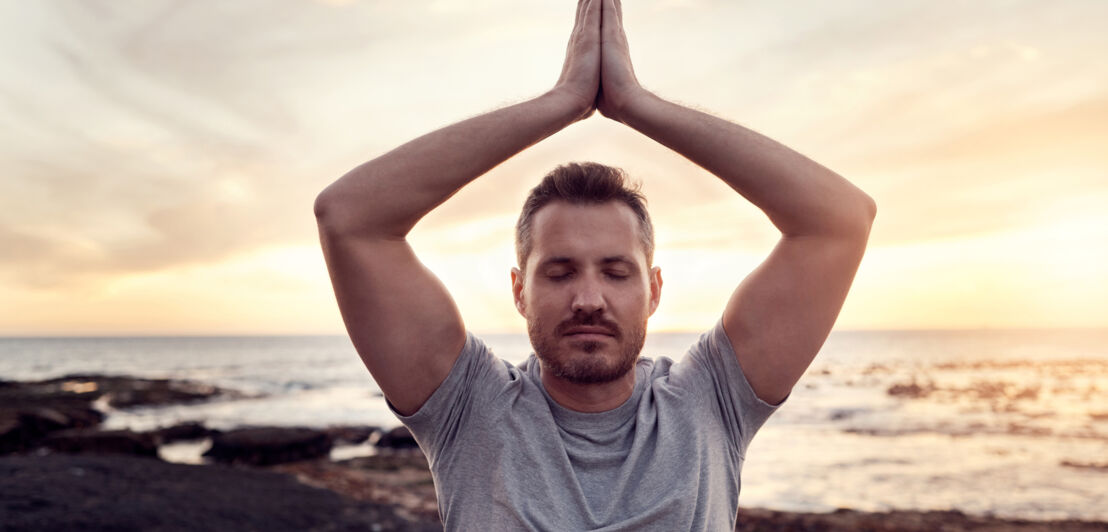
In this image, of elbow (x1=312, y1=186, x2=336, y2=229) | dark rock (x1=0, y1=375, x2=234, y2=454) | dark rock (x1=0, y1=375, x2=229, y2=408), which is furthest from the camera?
dark rock (x1=0, y1=375, x2=229, y2=408)

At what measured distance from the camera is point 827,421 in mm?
22703

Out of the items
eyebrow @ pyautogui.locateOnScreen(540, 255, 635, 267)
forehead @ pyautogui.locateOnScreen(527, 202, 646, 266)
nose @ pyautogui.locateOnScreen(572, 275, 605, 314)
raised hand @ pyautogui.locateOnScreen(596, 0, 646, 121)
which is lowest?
nose @ pyautogui.locateOnScreen(572, 275, 605, 314)

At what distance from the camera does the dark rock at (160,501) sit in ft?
29.7

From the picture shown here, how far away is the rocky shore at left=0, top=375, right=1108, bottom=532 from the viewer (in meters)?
9.41

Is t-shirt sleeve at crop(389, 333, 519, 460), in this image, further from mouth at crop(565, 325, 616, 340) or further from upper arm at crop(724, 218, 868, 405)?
upper arm at crop(724, 218, 868, 405)

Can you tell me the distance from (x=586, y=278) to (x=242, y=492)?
11551 millimetres

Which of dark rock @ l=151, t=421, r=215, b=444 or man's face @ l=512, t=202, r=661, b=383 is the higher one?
man's face @ l=512, t=202, r=661, b=383

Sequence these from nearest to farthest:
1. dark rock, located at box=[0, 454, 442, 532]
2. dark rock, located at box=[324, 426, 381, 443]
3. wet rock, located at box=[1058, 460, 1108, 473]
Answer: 1. dark rock, located at box=[0, 454, 442, 532]
2. wet rock, located at box=[1058, 460, 1108, 473]
3. dark rock, located at box=[324, 426, 381, 443]

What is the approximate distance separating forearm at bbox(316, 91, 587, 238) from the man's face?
13.1 inches

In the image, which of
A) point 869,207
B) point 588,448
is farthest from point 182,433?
point 869,207

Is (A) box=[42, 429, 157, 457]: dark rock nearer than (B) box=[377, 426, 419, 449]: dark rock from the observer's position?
Yes

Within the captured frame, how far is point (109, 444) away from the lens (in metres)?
15.5

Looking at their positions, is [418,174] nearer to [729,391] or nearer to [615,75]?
[615,75]

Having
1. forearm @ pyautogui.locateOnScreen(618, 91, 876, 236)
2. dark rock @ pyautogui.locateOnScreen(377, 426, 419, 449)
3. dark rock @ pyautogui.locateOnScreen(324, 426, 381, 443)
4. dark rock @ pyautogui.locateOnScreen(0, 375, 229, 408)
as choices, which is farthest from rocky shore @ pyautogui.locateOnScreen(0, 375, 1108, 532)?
dark rock @ pyautogui.locateOnScreen(0, 375, 229, 408)
